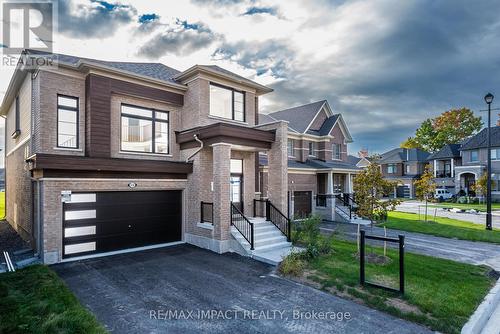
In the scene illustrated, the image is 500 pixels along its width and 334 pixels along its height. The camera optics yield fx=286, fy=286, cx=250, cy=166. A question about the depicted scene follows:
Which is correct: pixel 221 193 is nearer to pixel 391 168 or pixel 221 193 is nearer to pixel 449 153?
pixel 449 153

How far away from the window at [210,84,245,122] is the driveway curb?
35.1 feet

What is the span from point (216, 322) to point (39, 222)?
24.2ft

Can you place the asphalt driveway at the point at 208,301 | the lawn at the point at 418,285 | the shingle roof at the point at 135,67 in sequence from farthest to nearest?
the shingle roof at the point at 135,67, the lawn at the point at 418,285, the asphalt driveway at the point at 208,301

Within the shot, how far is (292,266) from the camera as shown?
8.16m

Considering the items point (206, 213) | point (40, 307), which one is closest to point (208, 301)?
point (40, 307)

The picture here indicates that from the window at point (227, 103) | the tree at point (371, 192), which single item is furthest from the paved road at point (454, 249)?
the window at point (227, 103)

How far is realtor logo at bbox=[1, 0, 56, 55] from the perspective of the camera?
10.8 metres

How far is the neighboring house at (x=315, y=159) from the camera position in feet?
65.7

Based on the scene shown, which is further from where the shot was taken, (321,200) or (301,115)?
(301,115)

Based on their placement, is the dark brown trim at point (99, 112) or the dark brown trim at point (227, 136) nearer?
the dark brown trim at point (99, 112)

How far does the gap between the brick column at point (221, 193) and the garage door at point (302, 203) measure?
32.7 feet

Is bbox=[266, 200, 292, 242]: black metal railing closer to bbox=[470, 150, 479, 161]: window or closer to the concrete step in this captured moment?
the concrete step

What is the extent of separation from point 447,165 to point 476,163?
20.0 ft

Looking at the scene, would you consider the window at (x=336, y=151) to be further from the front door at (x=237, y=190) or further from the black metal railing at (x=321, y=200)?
the front door at (x=237, y=190)
